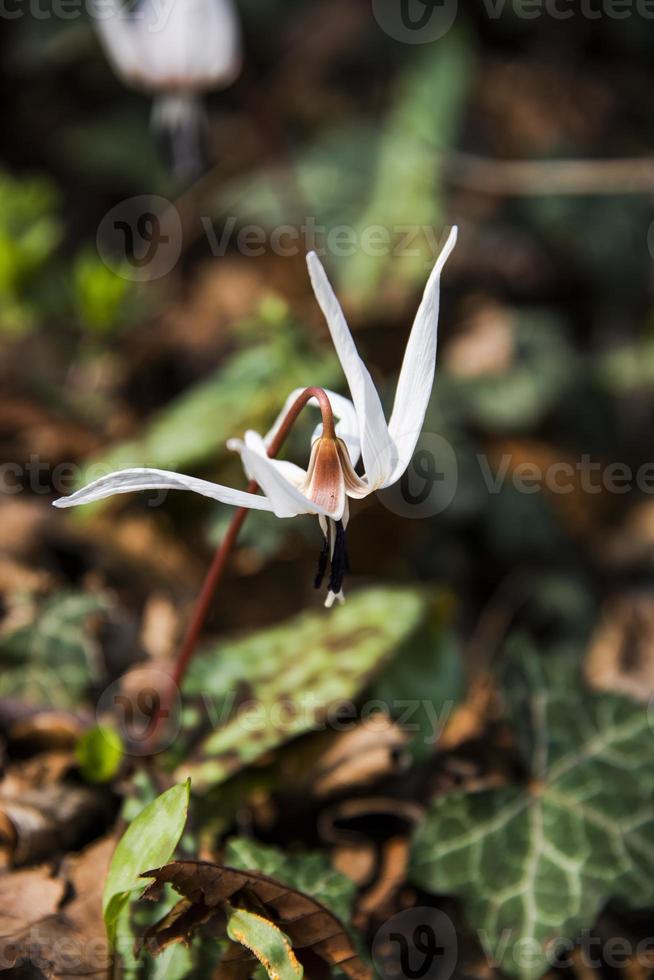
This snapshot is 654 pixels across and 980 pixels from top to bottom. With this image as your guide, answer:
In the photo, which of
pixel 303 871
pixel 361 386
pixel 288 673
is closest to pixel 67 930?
pixel 303 871

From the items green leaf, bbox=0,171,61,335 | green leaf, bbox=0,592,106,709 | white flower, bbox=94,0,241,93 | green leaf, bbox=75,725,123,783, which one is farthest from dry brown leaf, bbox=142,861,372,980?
white flower, bbox=94,0,241,93

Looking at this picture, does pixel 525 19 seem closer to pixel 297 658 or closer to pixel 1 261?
pixel 1 261

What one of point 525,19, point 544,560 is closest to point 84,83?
point 525,19

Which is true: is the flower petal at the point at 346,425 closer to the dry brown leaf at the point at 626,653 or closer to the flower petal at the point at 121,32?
the dry brown leaf at the point at 626,653

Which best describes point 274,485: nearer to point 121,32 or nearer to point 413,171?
point 121,32

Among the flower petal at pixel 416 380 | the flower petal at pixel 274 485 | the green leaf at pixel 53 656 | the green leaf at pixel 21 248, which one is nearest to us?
the flower petal at pixel 274 485

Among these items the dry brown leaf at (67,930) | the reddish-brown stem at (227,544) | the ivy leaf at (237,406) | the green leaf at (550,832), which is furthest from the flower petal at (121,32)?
the dry brown leaf at (67,930)
